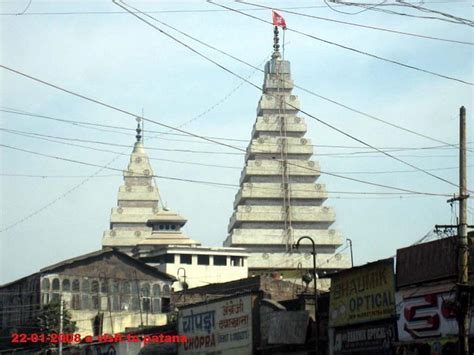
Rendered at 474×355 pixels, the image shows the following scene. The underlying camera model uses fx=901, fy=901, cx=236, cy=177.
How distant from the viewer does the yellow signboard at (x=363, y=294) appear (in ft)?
97.4

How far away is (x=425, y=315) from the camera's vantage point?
27484mm

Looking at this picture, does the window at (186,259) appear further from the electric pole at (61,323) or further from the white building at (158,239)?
the electric pole at (61,323)

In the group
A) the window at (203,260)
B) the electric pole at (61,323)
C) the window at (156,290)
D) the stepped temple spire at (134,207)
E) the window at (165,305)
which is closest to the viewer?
the electric pole at (61,323)

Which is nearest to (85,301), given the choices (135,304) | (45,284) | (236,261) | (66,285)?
(66,285)

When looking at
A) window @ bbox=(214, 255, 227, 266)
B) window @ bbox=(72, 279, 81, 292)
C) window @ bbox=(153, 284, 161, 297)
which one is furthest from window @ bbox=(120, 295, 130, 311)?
window @ bbox=(214, 255, 227, 266)

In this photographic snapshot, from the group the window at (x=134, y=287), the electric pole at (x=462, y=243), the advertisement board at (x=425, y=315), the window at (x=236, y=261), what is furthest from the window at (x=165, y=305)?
the electric pole at (x=462, y=243)

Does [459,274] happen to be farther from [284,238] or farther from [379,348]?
[284,238]

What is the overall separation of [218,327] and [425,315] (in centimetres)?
1558

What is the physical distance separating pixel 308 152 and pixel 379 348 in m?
72.5

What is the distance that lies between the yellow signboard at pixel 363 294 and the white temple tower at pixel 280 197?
61318mm

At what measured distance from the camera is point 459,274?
75.8ft

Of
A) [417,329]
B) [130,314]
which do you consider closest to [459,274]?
[417,329]

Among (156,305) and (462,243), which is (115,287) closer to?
(156,305)

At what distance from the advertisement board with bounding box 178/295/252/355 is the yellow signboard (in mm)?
6546
